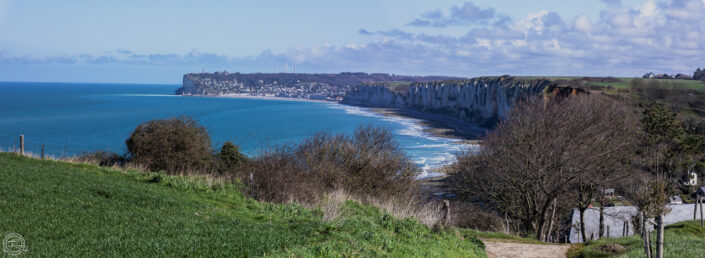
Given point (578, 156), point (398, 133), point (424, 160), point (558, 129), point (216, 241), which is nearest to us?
point (216, 241)

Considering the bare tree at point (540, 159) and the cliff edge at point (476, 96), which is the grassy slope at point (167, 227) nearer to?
the bare tree at point (540, 159)

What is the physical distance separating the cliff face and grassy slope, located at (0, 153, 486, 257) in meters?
85.9

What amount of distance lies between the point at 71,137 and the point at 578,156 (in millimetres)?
76148

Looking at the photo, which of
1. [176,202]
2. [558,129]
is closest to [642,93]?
[558,129]

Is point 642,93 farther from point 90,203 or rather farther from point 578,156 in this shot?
point 90,203

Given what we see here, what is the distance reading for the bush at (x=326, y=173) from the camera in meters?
20.0

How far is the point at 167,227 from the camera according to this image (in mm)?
9750

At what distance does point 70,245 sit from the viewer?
8.00 meters

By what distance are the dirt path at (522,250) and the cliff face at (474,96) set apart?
267 feet

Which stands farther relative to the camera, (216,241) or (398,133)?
(398,133)

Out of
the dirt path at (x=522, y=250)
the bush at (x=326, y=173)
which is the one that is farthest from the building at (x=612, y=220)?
the dirt path at (x=522, y=250)

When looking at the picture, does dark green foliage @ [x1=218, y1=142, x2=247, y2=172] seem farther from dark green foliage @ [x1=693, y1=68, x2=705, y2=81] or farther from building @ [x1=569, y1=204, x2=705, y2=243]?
dark green foliage @ [x1=693, y1=68, x2=705, y2=81]

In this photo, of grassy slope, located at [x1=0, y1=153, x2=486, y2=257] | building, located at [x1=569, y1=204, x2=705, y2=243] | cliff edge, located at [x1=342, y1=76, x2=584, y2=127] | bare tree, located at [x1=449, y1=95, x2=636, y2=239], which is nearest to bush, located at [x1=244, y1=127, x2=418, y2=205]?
bare tree, located at [x1=449, y1=95, x2=636, y2=239]

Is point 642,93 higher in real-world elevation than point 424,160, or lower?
higher
